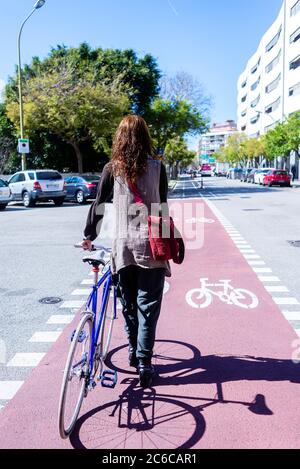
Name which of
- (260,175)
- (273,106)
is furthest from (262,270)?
(273,106)

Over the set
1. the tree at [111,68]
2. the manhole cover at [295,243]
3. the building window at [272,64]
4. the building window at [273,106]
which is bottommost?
the manhole cover at [295,243]

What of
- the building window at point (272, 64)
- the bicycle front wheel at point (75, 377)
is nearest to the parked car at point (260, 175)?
the building window at point (272, 64)

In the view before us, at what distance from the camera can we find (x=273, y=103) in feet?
244

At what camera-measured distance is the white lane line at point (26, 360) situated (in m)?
4.40

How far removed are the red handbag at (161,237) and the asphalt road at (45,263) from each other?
5.19ft

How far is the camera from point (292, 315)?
5.70m

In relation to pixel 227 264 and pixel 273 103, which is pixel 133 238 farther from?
pixel 273 103

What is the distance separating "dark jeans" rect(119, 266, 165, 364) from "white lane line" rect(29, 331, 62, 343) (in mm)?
1415

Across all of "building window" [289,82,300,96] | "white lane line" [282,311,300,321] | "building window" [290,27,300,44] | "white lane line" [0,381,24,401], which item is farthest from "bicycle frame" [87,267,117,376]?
"building window" [290,27,300,44]

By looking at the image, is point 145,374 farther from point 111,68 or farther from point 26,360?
point 111,68

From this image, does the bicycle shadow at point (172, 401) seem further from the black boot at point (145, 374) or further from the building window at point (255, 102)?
the building window at point (255, 102)

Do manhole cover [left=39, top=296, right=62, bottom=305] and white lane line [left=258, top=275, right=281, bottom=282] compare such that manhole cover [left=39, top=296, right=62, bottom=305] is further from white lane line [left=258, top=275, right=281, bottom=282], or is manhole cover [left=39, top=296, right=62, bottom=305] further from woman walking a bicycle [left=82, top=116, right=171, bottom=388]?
white lane line [left=258, top=275, right=281, bottom=282]

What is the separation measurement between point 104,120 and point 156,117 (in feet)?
30.7
